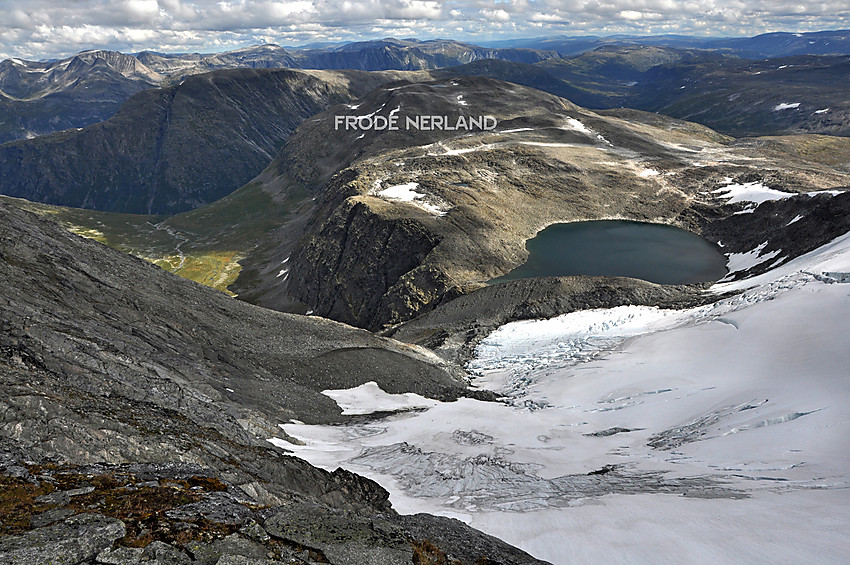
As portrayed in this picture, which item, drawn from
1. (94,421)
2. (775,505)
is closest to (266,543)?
(94,421)

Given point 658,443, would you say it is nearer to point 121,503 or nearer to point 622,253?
point 121,503

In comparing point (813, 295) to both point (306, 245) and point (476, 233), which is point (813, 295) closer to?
point (476, 233)

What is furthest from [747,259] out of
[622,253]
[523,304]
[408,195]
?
[408,195]

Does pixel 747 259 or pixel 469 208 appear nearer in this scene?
pixel 747 259

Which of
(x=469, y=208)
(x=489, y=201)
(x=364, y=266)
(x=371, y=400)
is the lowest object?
(x=364, y=266)

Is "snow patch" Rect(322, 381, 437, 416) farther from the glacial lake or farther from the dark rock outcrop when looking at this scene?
the glacial lake

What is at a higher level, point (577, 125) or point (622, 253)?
point (577, 125)

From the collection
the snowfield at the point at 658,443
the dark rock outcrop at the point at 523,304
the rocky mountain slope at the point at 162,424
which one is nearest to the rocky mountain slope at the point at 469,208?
the dark rock outcrop at the point at 523,304
